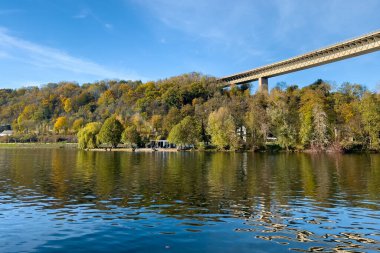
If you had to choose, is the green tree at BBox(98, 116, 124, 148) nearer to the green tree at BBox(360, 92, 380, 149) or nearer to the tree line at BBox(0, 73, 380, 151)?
the tree line at BBox(0, 73, 380, 151)

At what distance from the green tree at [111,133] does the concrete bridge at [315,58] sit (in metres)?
65.7

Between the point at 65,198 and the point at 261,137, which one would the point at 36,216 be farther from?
the point at 261,137

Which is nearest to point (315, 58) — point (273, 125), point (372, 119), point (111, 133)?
point (273, 125)

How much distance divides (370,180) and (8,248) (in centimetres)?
3224

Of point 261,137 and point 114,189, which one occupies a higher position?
point 261,137

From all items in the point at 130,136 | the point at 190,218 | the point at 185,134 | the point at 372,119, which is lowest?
the point at 190,218

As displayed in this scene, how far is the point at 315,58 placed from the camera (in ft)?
405

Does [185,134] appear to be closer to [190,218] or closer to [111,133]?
[111,133]

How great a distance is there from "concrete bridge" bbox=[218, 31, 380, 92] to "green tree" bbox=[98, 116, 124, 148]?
65.7m

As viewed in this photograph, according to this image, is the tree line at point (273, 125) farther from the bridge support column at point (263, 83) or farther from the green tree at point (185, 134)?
the bridge support column at point (263, 83)

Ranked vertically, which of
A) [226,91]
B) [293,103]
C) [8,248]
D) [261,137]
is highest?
[226,91]

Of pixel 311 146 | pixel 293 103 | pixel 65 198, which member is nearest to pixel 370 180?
pixel 65 198

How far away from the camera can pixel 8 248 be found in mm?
13211

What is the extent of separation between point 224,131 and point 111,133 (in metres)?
47.6
